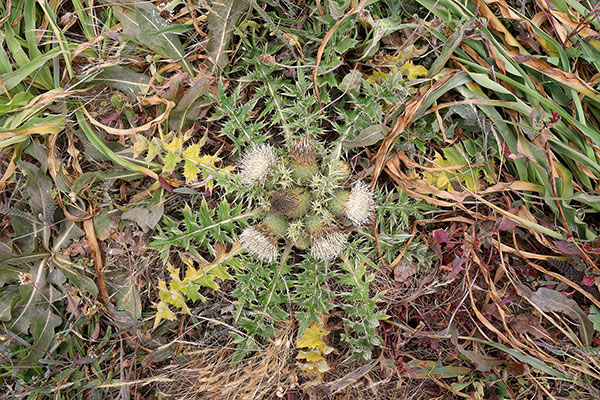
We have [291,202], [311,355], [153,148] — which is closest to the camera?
[291,202]

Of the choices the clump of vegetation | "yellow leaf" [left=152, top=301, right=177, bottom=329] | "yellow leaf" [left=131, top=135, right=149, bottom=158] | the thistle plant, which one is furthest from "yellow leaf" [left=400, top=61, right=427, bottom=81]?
"yellow leaf" [left=152, top=301, right=177, bottom=329]

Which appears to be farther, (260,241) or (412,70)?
(412,70)

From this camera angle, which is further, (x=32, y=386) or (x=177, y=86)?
(x=32, y=386)

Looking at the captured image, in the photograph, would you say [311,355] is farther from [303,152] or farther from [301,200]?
[303,152]

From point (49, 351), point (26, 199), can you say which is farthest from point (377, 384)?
point (26, 199)

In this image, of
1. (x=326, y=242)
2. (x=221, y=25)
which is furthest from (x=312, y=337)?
(x=221, y=25)

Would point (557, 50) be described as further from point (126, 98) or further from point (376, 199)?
point (126, 98)

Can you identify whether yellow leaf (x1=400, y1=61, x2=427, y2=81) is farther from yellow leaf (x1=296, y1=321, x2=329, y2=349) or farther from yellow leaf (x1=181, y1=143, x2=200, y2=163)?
yellow leaf (x1=296, y1=321, x2=329, y2=349)
